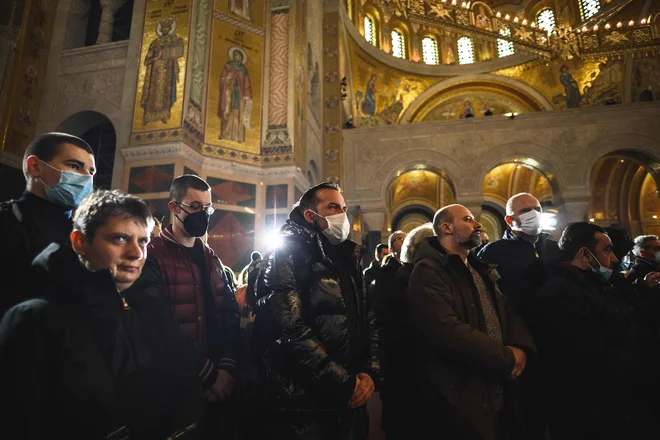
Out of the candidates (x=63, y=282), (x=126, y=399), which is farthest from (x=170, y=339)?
(x=63, y=282)

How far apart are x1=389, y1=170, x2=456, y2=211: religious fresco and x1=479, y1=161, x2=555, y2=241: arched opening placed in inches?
81.9

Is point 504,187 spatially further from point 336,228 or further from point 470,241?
point 336,228

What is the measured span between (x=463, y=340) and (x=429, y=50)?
20.8m

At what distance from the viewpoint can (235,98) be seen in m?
8.91

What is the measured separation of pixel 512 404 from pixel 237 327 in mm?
1776

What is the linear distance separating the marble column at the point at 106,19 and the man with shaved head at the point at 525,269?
10777 millimetres

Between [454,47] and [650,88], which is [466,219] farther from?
[454,47]

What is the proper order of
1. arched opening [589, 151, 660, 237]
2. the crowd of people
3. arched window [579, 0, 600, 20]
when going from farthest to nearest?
arched window [579, 0, 600, 20] < arched opening [589, 151, 660, 237] < the crowd of people

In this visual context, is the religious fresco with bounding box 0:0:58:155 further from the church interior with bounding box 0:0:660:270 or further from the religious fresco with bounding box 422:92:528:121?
the religious fresco with bounding box 422:92:528:121

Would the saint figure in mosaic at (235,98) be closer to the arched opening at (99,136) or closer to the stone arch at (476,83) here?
the arched opening at (99,136)

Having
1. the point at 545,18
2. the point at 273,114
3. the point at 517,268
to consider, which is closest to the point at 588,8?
the point at 545,18

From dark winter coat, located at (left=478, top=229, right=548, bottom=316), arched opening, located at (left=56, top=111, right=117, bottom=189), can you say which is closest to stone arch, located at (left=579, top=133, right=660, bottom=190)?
dark winter coat, located at (left=478, top=229, right=548, bottom=316)

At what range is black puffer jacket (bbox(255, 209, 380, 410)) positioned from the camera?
1785 millimetres

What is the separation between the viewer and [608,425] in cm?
216
